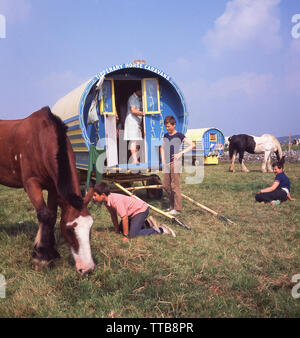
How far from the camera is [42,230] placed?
363 cm

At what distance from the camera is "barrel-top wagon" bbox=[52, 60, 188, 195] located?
676cm

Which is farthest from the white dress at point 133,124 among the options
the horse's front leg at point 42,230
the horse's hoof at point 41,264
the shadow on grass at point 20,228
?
the horse's hoof at point 41,264

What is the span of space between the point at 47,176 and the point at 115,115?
3.99 meters

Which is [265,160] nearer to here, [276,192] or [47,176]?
[276,192]

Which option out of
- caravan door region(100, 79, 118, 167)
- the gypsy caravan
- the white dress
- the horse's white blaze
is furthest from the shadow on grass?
the gypsy caravan

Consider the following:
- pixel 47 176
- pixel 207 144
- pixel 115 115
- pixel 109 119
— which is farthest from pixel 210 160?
pixel 47 176

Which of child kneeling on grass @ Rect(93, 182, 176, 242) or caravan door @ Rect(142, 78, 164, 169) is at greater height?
caravan door @ Rect(142, 78, 164, 169)

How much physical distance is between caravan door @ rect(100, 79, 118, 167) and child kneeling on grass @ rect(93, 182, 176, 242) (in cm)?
233

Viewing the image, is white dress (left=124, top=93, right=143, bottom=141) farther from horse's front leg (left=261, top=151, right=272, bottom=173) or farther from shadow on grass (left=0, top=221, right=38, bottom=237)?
horse's front leg (left=261, top=151, right=272, bottom=173)

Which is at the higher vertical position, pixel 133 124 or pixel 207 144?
pixel 133 124

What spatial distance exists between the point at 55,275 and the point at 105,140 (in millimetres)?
4214

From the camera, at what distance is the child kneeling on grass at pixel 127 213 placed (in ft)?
14.6

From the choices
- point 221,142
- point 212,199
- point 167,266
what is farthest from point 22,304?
point 221,142
